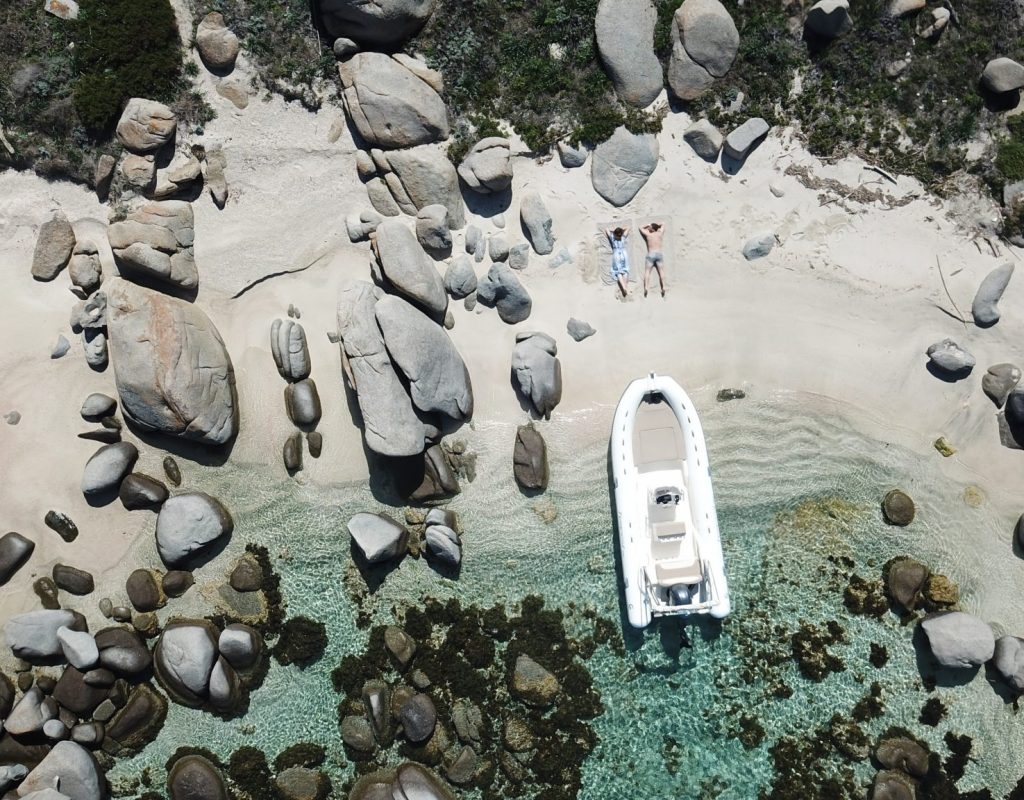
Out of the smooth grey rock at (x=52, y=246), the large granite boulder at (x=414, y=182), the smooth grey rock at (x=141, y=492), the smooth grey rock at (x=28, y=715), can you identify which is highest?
the large granite boulder at (x=414, y=182)

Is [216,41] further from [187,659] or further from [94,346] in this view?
[187,659]

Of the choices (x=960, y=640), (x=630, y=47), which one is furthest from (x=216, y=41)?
(x=960, y=640)

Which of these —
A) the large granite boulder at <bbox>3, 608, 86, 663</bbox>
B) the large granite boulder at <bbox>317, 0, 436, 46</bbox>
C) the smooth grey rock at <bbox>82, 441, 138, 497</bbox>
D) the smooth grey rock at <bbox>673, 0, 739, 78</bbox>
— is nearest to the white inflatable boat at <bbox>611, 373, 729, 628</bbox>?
the smooth grey rock at <bbox>673, 0, 739, 78</bbox>

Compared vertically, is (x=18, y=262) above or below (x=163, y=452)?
above

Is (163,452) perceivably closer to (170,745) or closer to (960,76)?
(170,745)

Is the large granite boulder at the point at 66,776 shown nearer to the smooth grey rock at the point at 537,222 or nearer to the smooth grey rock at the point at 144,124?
the smooth grey rock at the point at 144,124

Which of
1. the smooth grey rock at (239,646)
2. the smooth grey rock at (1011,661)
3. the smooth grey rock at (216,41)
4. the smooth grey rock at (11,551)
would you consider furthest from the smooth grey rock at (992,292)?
the smooth grey rock at (11,551)

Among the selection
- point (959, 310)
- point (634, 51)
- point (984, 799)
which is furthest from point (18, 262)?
point (984, 799)
